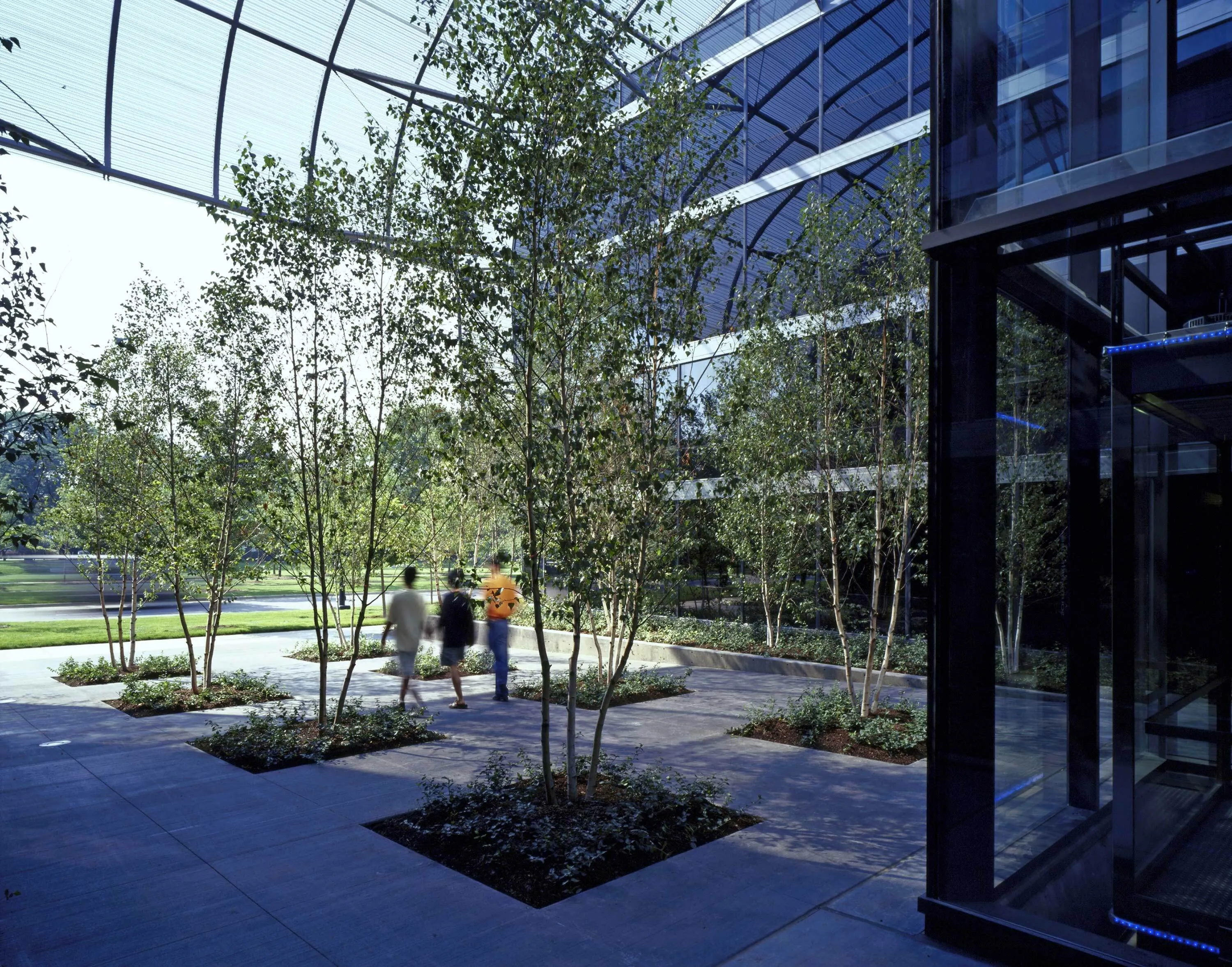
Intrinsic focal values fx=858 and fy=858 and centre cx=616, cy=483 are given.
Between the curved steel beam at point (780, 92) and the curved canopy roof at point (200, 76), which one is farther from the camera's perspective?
the curved steel beam at point (780, 92)

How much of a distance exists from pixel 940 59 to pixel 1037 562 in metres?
2.80

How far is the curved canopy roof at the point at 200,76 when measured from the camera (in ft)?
43.9

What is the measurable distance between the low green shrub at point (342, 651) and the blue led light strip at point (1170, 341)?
13742 millimetres

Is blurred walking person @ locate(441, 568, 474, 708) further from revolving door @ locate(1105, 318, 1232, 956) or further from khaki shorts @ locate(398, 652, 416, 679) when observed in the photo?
revolving door @ locate(1105, 318, 1232, 956)

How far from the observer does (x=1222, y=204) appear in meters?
3.76

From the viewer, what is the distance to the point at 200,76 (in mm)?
14547

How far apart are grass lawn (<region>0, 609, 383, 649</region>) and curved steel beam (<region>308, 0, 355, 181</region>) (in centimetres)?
953

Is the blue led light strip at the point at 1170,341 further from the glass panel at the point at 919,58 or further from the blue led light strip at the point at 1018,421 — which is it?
the glass panel at the point at 919,58

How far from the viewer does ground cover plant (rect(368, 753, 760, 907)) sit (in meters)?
5.34

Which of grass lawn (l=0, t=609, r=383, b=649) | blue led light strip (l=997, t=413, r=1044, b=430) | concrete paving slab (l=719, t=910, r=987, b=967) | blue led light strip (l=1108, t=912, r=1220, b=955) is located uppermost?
blue led light strip (l=997, t=413, r=1044, b=430)

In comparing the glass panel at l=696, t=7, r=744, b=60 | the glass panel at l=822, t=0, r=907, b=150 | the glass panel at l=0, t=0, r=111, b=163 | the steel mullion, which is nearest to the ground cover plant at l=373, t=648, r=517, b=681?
the steel mullion

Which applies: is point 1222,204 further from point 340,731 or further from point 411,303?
point 340,731

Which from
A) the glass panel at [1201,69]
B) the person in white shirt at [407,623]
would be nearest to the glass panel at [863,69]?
the person in white shirt at [407,623]

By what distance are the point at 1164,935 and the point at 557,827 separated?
352 cm
